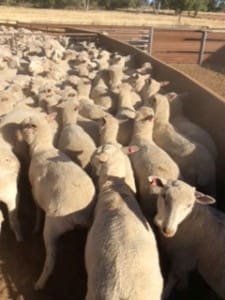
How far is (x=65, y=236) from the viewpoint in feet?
16.4

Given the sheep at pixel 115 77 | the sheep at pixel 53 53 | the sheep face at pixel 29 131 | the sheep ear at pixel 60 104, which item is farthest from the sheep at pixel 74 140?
the sheep at pixel 53 53

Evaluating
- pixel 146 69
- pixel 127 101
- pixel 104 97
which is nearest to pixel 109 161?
pixel 127 101

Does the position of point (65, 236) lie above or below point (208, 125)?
below

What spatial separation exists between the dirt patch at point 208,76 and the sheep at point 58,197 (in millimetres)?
8154

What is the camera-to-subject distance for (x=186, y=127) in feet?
22.1

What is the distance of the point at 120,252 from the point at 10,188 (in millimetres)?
1936

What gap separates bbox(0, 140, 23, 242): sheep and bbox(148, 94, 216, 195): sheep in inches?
83.4

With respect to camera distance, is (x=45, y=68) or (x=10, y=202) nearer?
(x=10, y=202)

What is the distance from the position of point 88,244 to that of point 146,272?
748mm

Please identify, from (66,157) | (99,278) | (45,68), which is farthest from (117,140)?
(45,68)

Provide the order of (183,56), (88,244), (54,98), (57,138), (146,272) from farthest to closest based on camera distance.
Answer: (183,56) < (54,98) < (57,138) < (88,244) < (146,272)

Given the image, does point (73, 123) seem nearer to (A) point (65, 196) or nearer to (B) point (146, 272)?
Result: (A) point (65, 196)

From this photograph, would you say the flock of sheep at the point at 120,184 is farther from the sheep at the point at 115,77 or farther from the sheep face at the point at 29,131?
the sheep at the point at 115,77

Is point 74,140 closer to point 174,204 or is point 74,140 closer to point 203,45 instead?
point 174,204
